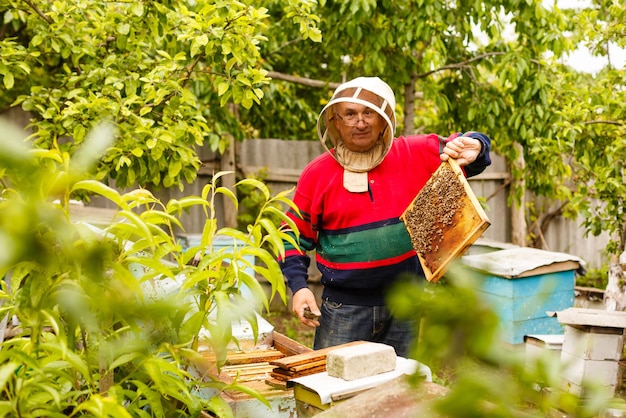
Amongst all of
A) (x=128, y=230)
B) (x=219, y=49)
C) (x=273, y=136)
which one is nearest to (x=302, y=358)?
(x=128, y=230)

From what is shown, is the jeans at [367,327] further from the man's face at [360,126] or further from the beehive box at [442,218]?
the man's face at [360,126]

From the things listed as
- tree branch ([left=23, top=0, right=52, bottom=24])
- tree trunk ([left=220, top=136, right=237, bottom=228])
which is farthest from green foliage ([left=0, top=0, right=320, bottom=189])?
tree trunk ([left=220, top=136, right=237, bottom=228])

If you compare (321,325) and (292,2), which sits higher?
(292,2)

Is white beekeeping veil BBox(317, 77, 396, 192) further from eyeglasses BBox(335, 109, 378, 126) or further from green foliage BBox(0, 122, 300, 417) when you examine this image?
green foliage BBox(0, 122, 300, 417)

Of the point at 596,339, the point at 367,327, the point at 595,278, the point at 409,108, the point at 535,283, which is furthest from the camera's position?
the point at 595,278

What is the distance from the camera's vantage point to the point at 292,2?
14.1ft

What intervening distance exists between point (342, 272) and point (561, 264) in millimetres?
3286

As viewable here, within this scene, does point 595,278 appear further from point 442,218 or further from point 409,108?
point 442,218

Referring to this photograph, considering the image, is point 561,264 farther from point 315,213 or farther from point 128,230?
point 128,230

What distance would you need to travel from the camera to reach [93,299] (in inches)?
28.2

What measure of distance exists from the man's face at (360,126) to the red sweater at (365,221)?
125 millimetres

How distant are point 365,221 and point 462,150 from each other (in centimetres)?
55

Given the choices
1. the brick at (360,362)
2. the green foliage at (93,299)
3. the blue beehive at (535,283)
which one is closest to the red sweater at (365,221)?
the brick at (360,362)

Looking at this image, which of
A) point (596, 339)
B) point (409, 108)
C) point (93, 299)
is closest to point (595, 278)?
point (409, 108)
